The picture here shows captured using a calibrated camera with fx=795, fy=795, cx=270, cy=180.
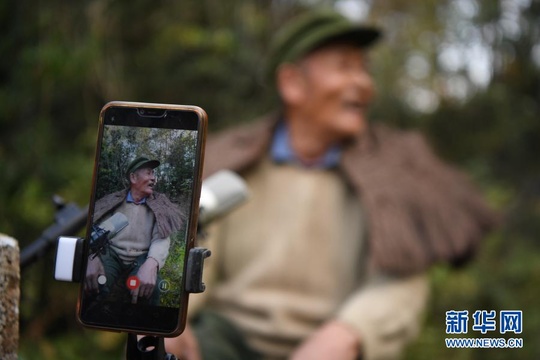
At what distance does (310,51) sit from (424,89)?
1.88 meters

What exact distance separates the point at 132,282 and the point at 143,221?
80 mm

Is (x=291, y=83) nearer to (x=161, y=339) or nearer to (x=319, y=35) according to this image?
(x=319, y=35)

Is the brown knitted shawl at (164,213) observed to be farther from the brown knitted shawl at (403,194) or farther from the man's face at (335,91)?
the man's face at (335,91)

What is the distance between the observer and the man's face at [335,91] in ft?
7.36

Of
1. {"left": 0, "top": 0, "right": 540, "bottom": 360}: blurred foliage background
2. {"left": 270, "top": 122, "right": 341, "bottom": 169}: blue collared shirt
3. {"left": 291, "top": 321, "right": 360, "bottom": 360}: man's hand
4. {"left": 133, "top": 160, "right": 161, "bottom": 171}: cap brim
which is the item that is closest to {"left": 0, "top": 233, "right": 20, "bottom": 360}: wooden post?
{"left": 133, "top": 160, "right": 161, "bottom": 171}: cap brim

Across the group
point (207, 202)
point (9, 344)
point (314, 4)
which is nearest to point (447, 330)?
point (207, 202)

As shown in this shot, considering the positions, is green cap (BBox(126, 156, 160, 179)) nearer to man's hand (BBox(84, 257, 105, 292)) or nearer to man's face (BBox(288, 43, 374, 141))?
man's hand (BBox(84, 257, 105, 292))

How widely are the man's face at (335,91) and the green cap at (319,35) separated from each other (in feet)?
0.09

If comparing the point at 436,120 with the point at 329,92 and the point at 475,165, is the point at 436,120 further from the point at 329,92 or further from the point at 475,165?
the point at 329,92

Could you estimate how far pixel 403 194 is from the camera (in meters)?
2.18

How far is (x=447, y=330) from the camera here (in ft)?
6.01

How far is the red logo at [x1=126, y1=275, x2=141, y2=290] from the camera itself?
1.02 metres

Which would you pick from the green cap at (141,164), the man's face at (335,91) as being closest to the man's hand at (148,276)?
the green cap at (141,164)

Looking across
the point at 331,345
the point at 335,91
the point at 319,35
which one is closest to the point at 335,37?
the point at 319,35
